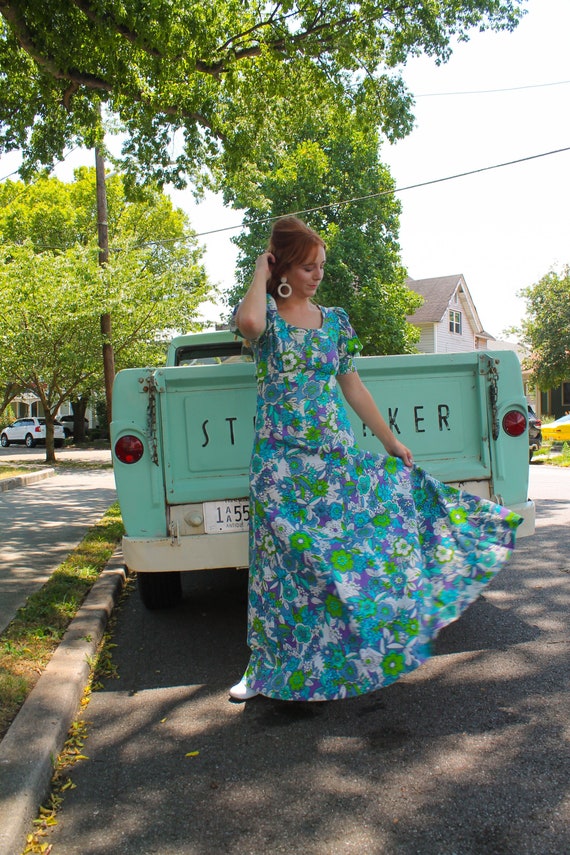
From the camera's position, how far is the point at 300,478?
315 centimetres

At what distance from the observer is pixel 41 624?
4.68 meters

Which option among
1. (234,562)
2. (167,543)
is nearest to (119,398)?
(167,543)

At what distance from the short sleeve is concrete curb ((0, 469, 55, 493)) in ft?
42.0

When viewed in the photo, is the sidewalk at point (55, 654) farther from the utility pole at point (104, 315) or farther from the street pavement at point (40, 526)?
the utility pole at point (104, 315)

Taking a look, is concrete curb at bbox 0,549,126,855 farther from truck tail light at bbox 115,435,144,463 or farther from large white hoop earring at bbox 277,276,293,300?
large white hoop earring at bbox 277,276,293,300

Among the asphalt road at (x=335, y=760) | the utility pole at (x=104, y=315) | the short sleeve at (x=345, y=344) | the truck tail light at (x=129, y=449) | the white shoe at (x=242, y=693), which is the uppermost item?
the utility pole at (x=104, y=315)

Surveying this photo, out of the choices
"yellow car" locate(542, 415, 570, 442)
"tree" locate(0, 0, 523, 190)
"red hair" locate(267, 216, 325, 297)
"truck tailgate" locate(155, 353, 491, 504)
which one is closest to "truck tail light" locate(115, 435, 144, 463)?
"truck tailgate" locate(155, 353, 491, 504)

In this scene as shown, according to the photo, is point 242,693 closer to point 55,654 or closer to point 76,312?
point 55,654

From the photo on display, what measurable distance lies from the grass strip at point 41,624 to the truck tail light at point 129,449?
3.74 ft

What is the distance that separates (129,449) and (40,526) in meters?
5.99

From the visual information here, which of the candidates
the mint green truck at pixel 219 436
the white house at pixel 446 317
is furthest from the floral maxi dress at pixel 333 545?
the white house at pixel 446 317

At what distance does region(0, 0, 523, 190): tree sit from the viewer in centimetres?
834

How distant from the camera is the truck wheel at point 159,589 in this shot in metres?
5.02

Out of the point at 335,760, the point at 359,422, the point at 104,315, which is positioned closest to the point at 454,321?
the point at 104,315
